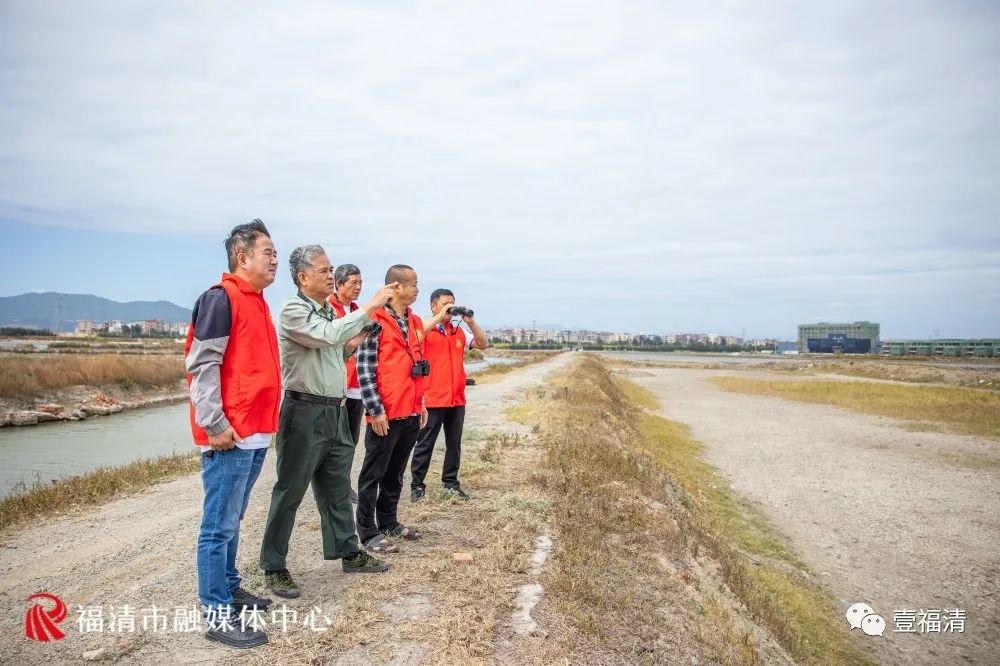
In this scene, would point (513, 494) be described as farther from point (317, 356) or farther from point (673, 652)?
point (317, 356)

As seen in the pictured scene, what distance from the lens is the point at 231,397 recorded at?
3.60m

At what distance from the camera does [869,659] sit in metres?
6.43

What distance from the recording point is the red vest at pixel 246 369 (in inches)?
142

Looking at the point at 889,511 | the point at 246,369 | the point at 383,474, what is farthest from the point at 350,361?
the point at 889,511

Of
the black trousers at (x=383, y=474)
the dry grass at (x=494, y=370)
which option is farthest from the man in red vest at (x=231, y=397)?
the dry grass at (x=494, y=370)

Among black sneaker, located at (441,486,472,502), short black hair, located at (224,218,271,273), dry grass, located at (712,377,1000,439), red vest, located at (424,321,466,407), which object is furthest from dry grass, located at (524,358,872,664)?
dry grass, located at (712,377,1000,439)

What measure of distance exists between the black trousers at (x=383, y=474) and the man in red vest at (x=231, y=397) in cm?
144

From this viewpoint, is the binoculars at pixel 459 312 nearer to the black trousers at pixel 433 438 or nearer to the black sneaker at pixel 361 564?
the black trousers at pixel 433 438

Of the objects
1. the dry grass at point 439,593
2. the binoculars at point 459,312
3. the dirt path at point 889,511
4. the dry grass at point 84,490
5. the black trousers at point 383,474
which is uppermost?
the binoculars at point 459,312

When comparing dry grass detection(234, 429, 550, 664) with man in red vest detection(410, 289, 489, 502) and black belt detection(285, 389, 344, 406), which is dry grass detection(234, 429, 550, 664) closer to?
Result: man in red vest detection(410, 289, 489, 502)

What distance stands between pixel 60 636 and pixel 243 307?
8.17ft

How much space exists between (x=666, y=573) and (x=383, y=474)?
2.72 meters

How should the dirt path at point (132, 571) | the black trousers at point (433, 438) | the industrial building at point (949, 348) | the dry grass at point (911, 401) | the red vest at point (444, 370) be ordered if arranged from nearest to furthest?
the dirt path at point (132, 571), the red vest at point (444, 370), the black trousers at point (433, 438), the dry grass at point (911, 401), the industrial building at point (949, 348)

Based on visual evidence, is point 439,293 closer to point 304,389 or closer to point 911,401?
point 304,389
